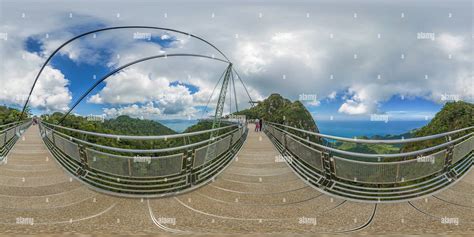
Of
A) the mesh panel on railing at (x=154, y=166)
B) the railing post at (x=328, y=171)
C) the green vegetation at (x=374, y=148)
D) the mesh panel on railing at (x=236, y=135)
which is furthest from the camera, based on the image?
the mesh panel on railing at (x=236, y=135)

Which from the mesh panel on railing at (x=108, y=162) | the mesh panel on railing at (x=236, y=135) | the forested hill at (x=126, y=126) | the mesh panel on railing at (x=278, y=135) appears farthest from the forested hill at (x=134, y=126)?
the mesh panel on railing at (x=278, y=135)

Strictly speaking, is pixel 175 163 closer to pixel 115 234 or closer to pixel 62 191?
pixel 115 234

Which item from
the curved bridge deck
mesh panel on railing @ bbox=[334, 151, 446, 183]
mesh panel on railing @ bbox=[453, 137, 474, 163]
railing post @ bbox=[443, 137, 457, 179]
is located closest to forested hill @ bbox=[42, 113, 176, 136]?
the curved bridge deck

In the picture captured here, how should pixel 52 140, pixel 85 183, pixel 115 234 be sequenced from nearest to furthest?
pixel 115 234 < pixel 85 183 < pixel 52 140

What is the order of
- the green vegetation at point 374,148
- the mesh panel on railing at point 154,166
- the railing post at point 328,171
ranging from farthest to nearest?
the railing post at point 328,171 < the mesh panel on railing at point 154,166 < the green vegetation at point 374,148

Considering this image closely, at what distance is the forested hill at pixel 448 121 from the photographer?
190 centimetres

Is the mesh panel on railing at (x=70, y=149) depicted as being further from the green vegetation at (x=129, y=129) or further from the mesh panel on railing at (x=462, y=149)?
the mesh panel on railing at (x=462, y=149)

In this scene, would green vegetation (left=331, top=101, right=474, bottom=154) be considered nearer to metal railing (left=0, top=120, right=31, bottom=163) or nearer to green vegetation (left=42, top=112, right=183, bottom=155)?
green vegetation (left=42, top=112, right=183, bottom=155)

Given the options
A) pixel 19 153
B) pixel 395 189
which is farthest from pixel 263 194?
pixel 19 153

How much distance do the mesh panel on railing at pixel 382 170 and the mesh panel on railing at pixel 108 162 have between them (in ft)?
4.82

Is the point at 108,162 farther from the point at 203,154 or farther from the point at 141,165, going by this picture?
the point at 203,154

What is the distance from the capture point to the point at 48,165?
2.59m

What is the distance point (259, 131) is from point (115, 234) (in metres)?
2.40

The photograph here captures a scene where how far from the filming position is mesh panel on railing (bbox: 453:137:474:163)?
220 centimetres
